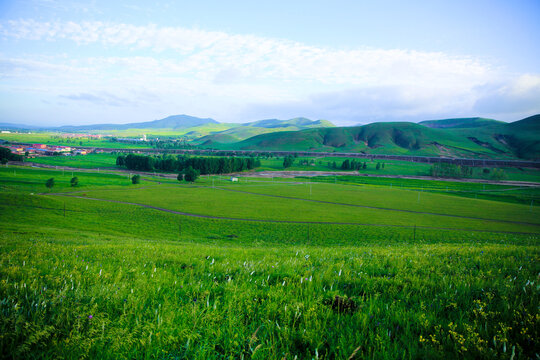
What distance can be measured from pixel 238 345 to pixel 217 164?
184 metres

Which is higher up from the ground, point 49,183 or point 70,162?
point 70,162

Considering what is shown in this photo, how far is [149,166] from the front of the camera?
6949 inches

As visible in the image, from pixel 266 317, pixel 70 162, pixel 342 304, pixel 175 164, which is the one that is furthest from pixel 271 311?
pixel 70 162

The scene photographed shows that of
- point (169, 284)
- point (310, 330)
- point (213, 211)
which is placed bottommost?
point (213, 211)

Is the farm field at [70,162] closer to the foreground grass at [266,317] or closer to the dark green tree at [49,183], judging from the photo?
the dark green tree at [49,183]

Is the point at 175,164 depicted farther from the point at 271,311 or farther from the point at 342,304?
the point at 342,304

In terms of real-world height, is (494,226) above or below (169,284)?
below

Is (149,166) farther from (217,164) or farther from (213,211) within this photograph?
(213,211)

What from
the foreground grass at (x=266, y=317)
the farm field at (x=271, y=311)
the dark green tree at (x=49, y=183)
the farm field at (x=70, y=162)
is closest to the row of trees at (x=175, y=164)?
the farm field at (x=70, y=162)

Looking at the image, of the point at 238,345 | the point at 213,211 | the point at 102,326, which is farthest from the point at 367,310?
the point at 213,211

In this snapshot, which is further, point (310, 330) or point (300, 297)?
point (300, 297)

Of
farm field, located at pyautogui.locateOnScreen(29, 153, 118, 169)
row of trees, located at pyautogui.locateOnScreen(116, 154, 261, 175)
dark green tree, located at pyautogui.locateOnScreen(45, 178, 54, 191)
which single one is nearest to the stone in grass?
dark green tree, located at pyautogui.locateOnScreen(45, 178, 54, 191)

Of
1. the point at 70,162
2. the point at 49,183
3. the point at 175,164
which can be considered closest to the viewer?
the point at 49,183

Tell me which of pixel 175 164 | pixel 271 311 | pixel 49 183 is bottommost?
pixel 49 183
